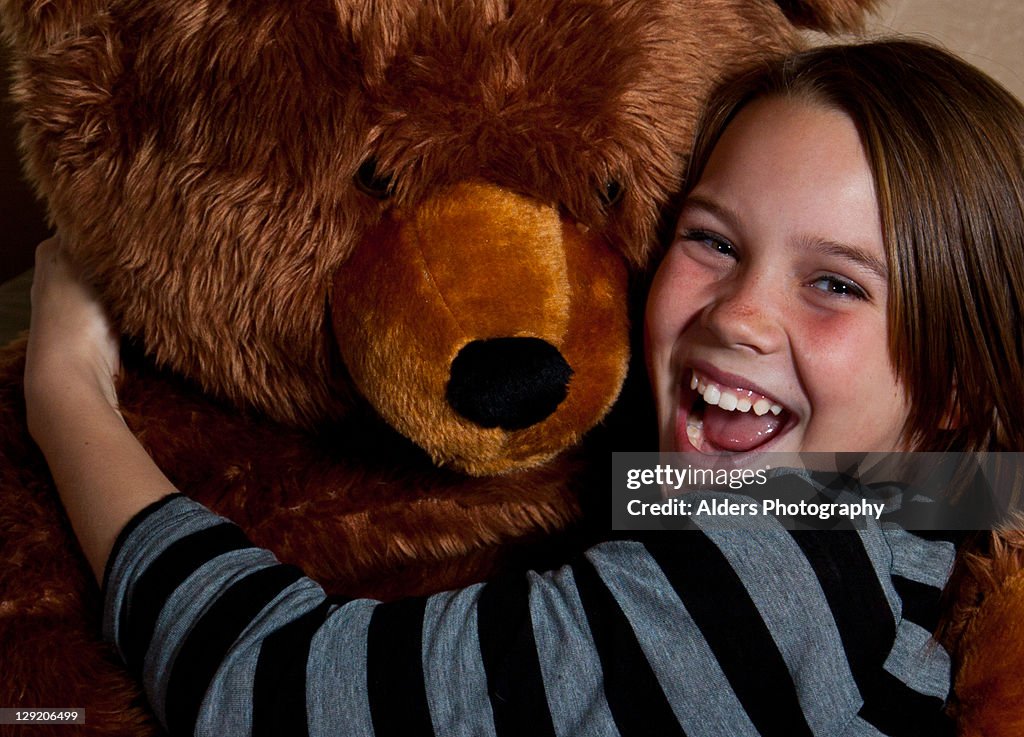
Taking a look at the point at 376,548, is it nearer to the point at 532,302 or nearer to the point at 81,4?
the point at 532,302

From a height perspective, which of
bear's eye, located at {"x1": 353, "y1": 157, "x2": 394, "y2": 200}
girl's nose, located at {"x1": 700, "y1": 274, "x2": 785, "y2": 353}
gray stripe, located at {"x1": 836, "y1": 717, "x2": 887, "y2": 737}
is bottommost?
gray stripe, located at {"x1": 836, "y1": 717, "x2": 887, "y2": 737}

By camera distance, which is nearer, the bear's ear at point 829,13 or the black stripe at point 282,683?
the black stripe at point 282,683

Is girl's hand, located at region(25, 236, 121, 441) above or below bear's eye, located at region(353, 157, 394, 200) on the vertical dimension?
below

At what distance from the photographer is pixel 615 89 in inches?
26.9

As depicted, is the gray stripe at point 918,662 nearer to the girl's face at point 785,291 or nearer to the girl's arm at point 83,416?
the girl's face at point 785,291

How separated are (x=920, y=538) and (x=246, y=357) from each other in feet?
1.61

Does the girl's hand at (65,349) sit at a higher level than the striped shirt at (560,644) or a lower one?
higher

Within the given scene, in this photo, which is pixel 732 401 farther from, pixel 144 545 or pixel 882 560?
pixel 144 545

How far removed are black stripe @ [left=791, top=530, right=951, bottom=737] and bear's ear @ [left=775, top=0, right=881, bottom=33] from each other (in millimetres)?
409

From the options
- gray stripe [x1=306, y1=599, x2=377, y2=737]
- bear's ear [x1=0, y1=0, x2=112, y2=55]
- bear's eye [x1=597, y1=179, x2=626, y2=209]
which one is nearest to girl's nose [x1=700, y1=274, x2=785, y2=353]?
bear's eye [x1=597, y1=179, x2=626, y2=209]

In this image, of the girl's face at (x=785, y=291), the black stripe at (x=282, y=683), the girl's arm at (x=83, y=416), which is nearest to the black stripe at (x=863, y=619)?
the girl's face at (x=785, y=291)

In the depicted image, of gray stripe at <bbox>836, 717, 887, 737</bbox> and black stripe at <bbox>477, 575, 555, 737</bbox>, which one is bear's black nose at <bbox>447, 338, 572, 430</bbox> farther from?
gray stripe at <bbox>836, 717, 887, 737</bbox>

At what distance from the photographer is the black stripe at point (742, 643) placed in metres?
0.65

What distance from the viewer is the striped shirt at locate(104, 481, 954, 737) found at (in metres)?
0.65
